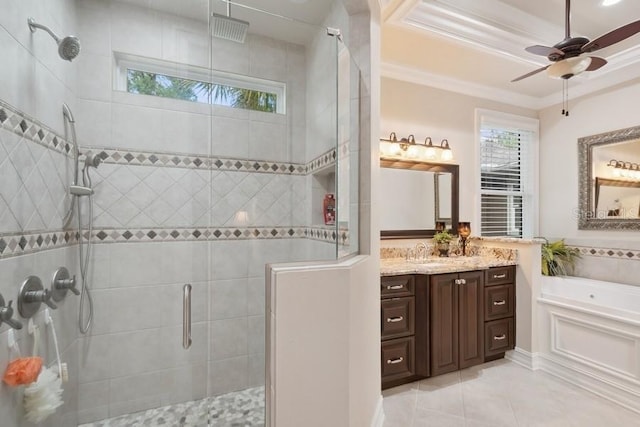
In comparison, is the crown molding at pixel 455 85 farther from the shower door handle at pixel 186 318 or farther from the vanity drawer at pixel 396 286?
the shower door handle at pixel 186 318

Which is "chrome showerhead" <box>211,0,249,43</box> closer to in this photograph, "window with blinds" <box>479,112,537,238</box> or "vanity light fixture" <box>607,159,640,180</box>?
"window with blinds" <box>479,112,537,238</box>

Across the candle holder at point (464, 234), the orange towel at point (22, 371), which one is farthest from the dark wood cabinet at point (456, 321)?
the orange towel at point (22, 371)

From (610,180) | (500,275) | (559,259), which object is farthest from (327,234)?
(610,180)

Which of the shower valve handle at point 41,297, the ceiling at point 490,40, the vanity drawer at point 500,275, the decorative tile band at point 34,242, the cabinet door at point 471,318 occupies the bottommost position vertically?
the cabinet door at point 471,318

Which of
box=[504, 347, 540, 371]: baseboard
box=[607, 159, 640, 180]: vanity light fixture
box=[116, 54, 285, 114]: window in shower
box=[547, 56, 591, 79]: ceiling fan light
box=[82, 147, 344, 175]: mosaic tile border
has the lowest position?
box=[504, 347, 540, 371]: baseboard

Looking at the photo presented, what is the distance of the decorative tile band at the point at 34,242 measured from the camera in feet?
3.99

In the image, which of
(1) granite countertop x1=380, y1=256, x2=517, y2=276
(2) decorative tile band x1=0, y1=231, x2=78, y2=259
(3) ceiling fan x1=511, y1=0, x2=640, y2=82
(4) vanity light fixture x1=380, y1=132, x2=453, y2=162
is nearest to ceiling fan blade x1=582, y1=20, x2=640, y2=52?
(3) ceiling fan x1=511, y1=0, x2=640, y2=82

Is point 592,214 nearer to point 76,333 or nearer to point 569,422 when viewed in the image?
point 569,422

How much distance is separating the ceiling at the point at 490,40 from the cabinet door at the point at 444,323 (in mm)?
1984

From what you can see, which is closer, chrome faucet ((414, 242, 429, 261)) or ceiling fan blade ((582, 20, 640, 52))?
ceiling fan blade ((582, 20, 640, 52))

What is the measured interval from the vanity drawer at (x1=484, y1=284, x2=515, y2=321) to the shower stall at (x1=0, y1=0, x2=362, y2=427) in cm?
162

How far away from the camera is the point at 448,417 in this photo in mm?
1986

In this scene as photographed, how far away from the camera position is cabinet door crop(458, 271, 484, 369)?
97.3 inches

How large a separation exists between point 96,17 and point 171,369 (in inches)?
84.6
